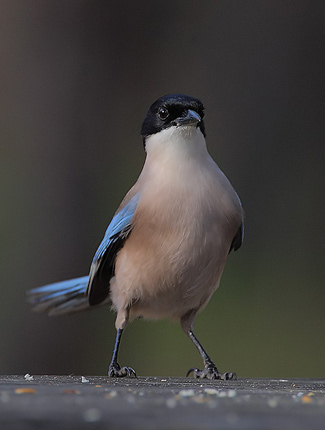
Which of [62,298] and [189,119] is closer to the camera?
[189,119]

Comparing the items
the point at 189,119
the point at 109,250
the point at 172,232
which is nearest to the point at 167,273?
the point at 172,232

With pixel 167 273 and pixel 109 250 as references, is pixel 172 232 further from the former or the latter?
pixel 109 250

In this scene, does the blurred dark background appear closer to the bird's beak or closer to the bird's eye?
the bird's eye

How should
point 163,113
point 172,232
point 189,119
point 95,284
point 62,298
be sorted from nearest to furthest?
point 172,232, point 189,119, point 163,113, point 95,284, point 62,298

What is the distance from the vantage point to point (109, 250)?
412 centimetres

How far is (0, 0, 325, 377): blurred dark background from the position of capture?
242 inches

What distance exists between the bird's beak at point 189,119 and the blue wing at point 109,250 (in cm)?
40

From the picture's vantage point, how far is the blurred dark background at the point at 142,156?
6.15 m

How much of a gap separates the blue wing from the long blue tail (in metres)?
0.26

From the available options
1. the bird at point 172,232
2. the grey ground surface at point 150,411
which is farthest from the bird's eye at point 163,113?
the grey ground surface at point 150,411

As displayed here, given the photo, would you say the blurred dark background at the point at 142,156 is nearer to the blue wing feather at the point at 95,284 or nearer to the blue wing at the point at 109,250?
the blue wing feather at the point at 95,284

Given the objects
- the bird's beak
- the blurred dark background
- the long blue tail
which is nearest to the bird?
the bird's beak

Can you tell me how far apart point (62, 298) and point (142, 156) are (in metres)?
2.47

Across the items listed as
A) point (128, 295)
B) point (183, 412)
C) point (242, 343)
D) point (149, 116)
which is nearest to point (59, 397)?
point (183, 412)
